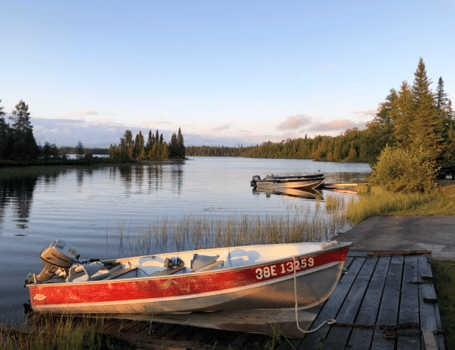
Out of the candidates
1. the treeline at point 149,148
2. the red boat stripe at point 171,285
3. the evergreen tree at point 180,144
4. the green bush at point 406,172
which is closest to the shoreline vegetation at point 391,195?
the green bush at point 406,172

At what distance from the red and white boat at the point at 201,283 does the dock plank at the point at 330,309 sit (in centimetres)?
24

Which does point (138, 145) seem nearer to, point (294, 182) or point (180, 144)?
point (180, 144)

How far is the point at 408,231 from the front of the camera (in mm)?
13109

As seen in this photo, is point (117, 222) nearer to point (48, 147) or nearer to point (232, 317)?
point (232, 317)

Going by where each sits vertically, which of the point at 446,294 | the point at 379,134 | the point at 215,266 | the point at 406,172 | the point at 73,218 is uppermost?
the point at 379,134

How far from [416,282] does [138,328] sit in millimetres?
5507

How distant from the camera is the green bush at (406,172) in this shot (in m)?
25.1

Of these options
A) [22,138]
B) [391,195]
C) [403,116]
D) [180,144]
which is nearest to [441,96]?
[403,116]

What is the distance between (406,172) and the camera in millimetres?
25859

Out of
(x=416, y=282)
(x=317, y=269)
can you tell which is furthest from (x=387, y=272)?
(x=317, y=269)

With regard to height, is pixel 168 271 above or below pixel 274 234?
above

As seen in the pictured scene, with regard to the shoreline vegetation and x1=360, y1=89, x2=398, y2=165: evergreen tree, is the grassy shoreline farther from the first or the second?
x1=360, y1=89, x2=398, y2=165: evergreen tree

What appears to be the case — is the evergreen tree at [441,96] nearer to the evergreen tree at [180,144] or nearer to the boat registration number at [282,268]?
the boat registration number at [282,268]

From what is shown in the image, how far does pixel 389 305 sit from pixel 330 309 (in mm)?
1050
